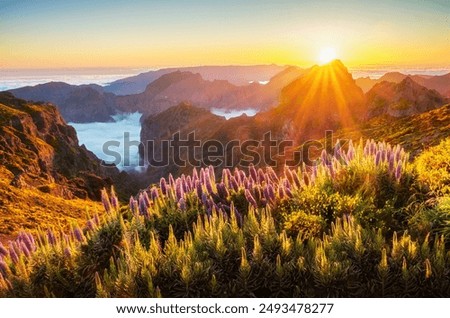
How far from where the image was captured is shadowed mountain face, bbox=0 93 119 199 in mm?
10516

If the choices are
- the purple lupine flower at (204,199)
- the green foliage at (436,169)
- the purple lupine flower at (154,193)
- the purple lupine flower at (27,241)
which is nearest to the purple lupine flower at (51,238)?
the purple lupine flower at (27,241)

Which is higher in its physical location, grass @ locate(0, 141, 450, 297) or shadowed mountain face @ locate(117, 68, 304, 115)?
→ shadowed mountain face @ locate(117, 68, 304, 115)

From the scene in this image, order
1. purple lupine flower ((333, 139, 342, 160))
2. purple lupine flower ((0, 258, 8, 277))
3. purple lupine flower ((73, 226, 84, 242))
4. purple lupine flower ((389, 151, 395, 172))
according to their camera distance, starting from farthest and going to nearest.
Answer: purple lupine flower ((333, 139, 342, 160))
purple lupine flower ((389, 151, 395, 172))
purple lupine flower ((73, 226, 84, 242))
purple lupine flower ((0, 258, 8, 277))

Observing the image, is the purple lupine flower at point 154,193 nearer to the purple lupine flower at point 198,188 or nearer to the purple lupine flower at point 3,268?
the purple lupine flower at point 198,188

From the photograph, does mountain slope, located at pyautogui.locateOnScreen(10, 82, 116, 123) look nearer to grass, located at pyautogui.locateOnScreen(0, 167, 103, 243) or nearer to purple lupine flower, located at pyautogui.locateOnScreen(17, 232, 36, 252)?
grass, located at pyautogui.locateOnScreen(0, 167, 103, 243)

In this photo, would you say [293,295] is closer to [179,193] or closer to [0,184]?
[179,193]

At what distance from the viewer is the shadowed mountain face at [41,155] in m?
10.5

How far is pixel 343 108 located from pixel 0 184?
8.01m

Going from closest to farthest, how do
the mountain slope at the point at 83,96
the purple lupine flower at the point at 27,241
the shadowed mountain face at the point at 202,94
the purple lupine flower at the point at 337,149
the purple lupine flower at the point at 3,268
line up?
the purple lupine flower at the point at 3,268 → the purple lupine flower at the point at 27,241 → the purple lupine flower at the point at 337,149 → the shadowed mountain face at the point at 202,94 → the mountain slope at the point at 83,96

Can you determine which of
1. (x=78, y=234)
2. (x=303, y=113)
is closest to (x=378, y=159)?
(x=78, y=234)

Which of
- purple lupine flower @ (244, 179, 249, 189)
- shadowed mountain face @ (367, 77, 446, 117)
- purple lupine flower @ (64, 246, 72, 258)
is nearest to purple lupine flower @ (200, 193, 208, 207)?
purple lupine flower @ (244, 179, 249, 189)

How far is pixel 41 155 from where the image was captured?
15.8 meters

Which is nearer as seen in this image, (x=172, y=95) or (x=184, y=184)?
(x=184, y=184)

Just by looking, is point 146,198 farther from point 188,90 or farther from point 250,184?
point 188,90
